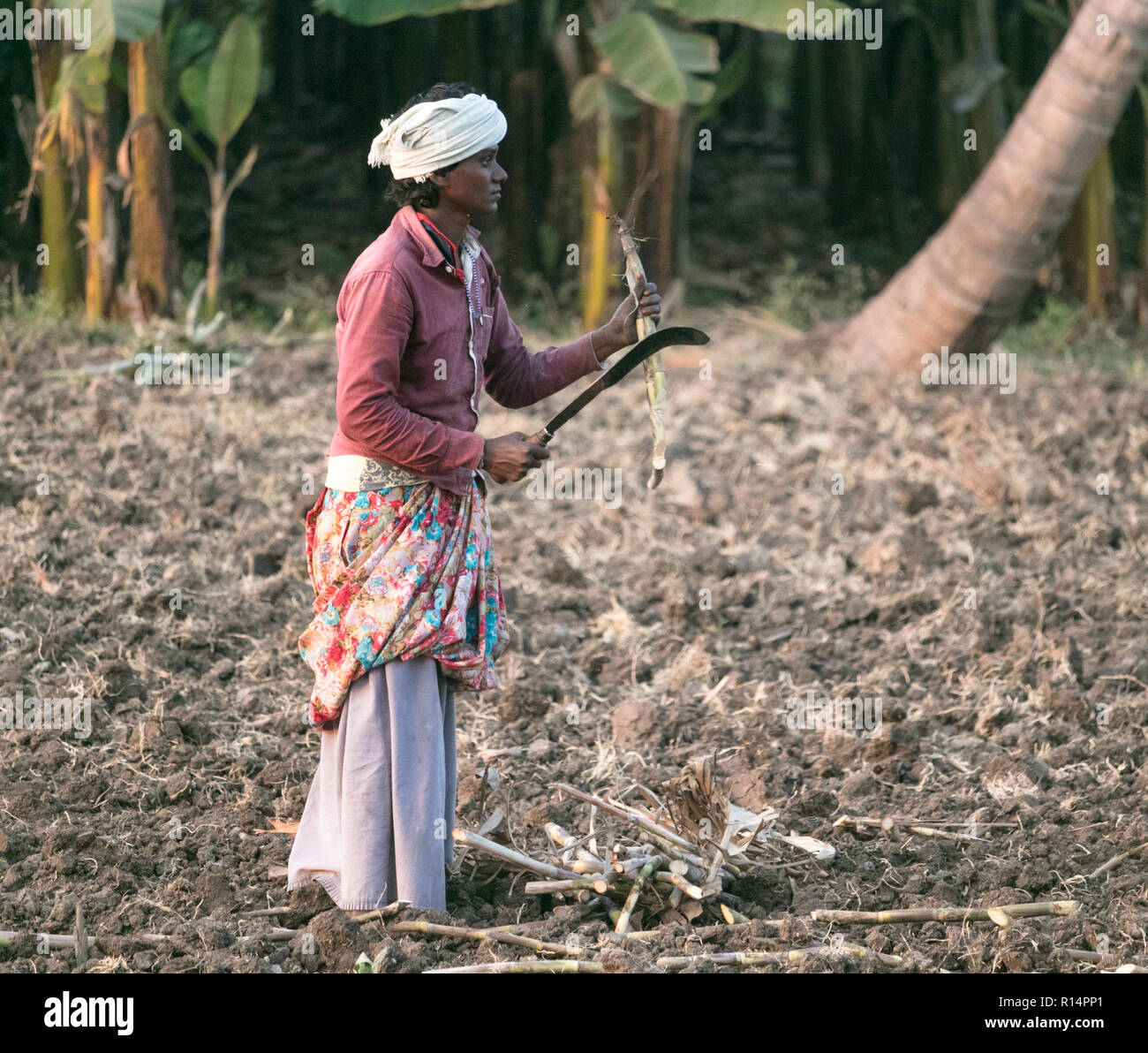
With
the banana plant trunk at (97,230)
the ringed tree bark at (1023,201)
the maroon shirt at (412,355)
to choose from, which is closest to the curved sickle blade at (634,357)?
the maroon shirt at (412,355)

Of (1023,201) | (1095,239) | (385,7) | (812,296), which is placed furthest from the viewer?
(812,296)

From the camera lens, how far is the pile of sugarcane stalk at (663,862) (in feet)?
10.2

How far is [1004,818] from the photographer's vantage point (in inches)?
145

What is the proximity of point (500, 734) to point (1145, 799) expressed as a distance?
1736 mm

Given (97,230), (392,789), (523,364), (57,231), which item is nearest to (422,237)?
(523,364)

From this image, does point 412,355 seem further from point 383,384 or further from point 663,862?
point 663,862

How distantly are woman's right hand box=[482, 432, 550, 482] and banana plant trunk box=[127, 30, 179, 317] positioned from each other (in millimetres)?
5387

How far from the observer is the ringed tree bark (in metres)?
6.49

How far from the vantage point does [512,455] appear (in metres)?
2.87

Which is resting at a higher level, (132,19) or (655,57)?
(132,19)

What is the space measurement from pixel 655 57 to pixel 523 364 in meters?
4.43
